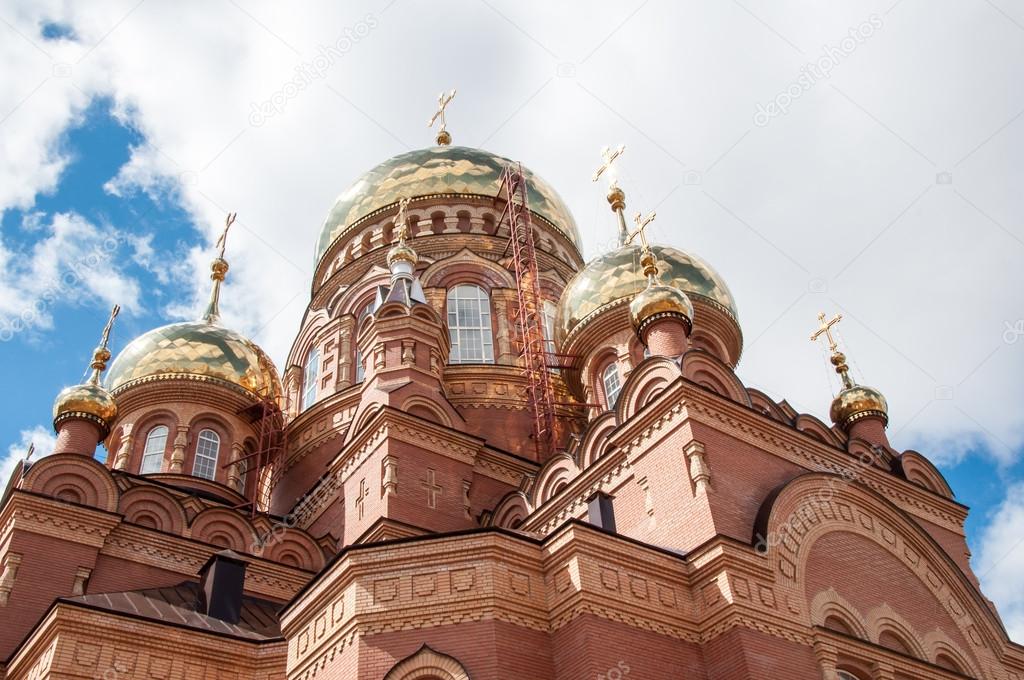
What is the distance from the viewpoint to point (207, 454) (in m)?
17.4

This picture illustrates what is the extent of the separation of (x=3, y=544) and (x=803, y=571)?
9.73 meters

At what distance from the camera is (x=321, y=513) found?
15.4 metres

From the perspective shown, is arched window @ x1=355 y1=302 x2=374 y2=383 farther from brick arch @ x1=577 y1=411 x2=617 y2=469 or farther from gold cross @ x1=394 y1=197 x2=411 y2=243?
brick arch @ x1=577 y1=411 x2=617 y2=469

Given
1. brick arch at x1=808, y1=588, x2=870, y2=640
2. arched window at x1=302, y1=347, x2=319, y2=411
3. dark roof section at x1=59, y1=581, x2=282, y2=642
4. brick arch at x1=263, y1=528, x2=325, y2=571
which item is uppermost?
arched window at x1=302, y1=347, x2=319, y2=411

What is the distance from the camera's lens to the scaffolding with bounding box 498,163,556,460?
15820mm

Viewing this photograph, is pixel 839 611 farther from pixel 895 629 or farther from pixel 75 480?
pixel 75 480

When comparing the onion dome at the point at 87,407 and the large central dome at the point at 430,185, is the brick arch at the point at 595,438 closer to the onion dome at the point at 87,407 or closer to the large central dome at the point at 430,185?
the onion dome at the point at 87,407

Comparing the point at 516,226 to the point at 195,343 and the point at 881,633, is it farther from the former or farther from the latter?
the point at 881,633

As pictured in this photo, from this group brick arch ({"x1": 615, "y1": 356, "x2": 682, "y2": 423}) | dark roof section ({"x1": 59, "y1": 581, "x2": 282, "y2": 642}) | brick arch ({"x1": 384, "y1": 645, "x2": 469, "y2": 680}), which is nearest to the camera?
brick arch ({"x1": 384, "y1": 645, "x2": 469, "y2": 680})

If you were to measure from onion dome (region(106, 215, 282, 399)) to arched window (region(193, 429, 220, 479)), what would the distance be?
97 cm

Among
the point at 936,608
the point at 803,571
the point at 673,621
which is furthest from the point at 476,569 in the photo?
the point at 936,608

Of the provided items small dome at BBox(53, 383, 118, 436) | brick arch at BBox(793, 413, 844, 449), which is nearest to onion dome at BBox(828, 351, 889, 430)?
brick arch at BBox(793, 413, 844, 449)

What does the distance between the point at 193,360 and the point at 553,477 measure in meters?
8.17

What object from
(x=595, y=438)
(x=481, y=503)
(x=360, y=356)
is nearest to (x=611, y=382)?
(x=481, y=503)
